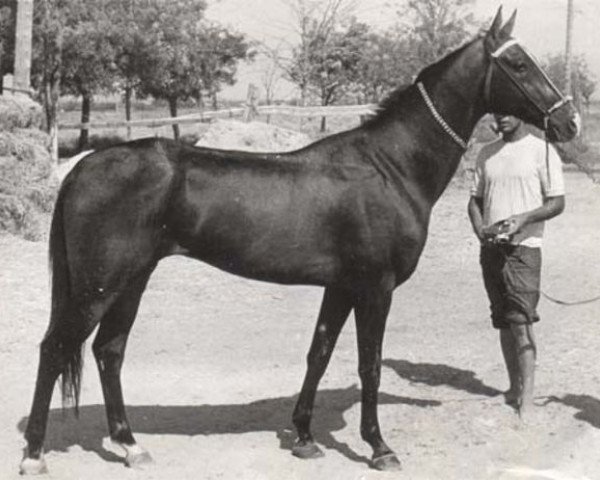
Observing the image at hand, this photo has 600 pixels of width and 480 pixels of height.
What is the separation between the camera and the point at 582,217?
535 inches

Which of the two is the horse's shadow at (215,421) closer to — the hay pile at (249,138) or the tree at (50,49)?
the hay pile at (249,138)

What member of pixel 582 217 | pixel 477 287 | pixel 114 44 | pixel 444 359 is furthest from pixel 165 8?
pixel 444 359

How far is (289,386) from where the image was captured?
6.04m

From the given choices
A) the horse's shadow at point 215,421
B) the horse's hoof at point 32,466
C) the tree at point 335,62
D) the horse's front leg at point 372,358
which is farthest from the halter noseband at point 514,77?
the tree at point 335,62

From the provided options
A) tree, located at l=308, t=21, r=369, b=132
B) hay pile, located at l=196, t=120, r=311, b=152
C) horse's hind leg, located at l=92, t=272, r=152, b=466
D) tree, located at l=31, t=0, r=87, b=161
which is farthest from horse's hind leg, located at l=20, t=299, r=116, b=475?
tree, located at l=308, t=21, r=369, b=132

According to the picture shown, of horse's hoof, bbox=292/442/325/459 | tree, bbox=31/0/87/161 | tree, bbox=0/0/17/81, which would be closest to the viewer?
horse's hoof, bbox=292/442/325/459

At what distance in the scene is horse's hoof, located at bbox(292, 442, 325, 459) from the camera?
464cm

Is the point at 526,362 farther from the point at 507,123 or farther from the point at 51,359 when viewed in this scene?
the point at 51,359

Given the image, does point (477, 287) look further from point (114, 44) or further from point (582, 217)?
point (114, 44)

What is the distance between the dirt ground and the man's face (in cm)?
175

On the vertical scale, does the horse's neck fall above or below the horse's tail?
above

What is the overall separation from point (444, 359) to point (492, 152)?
205 cm


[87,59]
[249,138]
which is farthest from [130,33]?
[249,138]

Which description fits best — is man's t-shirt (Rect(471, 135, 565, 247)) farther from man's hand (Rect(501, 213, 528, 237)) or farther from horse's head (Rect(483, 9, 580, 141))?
horse's head (Rect(483, 9, 580, 141))
